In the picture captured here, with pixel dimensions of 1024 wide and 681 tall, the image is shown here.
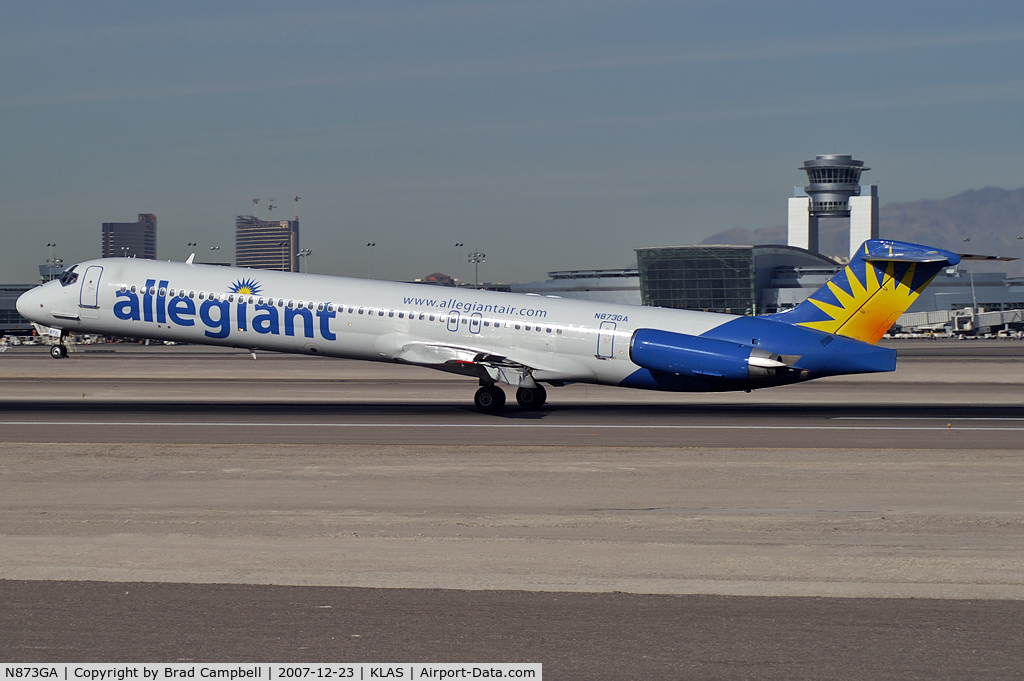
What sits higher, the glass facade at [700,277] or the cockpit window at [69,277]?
the glass facade at [700,277]

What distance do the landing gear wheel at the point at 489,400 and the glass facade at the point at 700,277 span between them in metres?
135

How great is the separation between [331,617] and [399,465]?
1132 centimetres

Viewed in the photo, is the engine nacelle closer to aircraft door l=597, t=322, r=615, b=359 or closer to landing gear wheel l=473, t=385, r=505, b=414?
aircraft door l=597, t=322, r=615, b=359

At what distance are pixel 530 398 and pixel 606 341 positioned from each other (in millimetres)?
3683

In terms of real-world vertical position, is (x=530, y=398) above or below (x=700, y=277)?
below

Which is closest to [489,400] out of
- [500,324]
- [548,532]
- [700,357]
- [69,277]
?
[500,324]

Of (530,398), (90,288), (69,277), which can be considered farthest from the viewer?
(69,277)

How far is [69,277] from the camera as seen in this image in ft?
115

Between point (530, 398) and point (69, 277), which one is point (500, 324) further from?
point (69, 277)

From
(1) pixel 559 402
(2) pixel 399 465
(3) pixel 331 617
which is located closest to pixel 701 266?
(1) pixel 559 402

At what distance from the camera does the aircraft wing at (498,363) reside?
3200 cm

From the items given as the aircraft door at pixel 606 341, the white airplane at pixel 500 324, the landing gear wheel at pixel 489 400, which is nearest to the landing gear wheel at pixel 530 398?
the white airplane at pixel 500 324

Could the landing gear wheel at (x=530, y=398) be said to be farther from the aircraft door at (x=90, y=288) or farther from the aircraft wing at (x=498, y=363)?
the aircraft door at (x=90, y=288)

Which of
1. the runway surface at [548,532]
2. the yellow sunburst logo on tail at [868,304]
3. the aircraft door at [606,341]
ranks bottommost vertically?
the runway surface at [548,532]
